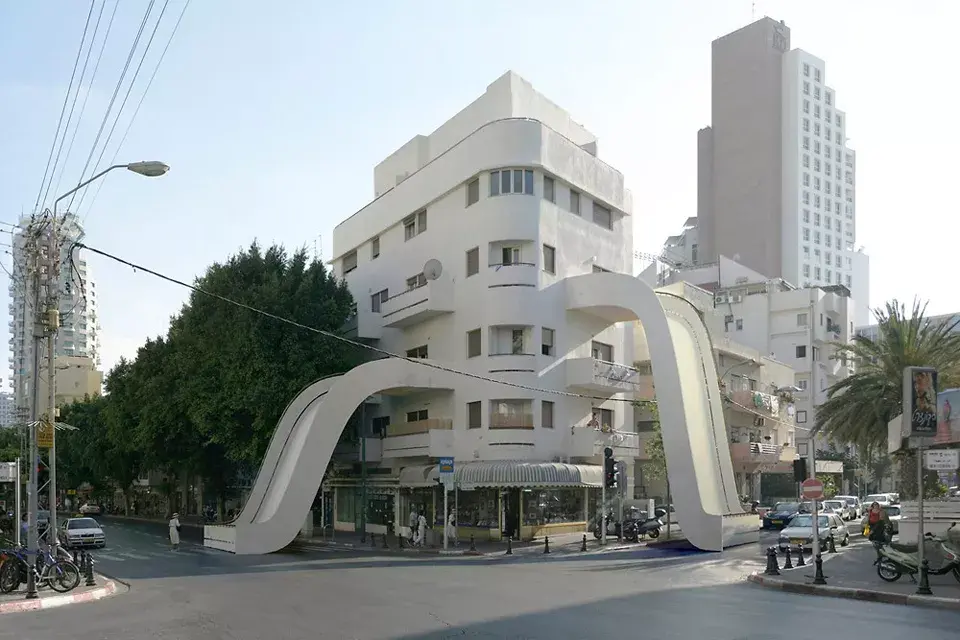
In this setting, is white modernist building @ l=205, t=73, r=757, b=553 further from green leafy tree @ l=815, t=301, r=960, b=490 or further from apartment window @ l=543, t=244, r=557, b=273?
green leafy tree @ l=815, t=301, r=960, b=490

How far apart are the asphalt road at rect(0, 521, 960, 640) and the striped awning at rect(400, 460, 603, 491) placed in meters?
8.76

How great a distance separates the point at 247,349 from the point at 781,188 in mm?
84767

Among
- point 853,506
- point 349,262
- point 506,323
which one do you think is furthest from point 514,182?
point 853,506

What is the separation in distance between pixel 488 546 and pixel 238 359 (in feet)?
51.1

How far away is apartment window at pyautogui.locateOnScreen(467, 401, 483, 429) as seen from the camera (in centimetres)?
3888

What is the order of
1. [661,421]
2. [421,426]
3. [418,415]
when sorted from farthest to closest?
[418,415], [421,426], [661,421]

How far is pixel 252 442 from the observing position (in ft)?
140

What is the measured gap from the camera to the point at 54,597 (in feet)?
61.6

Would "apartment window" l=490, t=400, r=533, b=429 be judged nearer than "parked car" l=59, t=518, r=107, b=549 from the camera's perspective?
No

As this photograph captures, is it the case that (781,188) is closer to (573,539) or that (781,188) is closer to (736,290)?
(736,290)

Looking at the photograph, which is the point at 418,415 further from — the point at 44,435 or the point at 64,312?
the point at 44,435

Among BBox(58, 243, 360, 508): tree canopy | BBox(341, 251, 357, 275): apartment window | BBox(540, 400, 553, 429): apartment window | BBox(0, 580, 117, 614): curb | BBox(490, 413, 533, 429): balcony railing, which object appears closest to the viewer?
BBox(0, 580, 117, 614): curb

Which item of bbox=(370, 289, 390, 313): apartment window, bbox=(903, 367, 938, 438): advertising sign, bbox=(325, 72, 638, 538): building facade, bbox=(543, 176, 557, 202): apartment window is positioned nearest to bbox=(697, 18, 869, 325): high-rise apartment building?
bbox=(325, 72, 638, 538): building facade

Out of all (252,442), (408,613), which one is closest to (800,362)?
(252,442)
